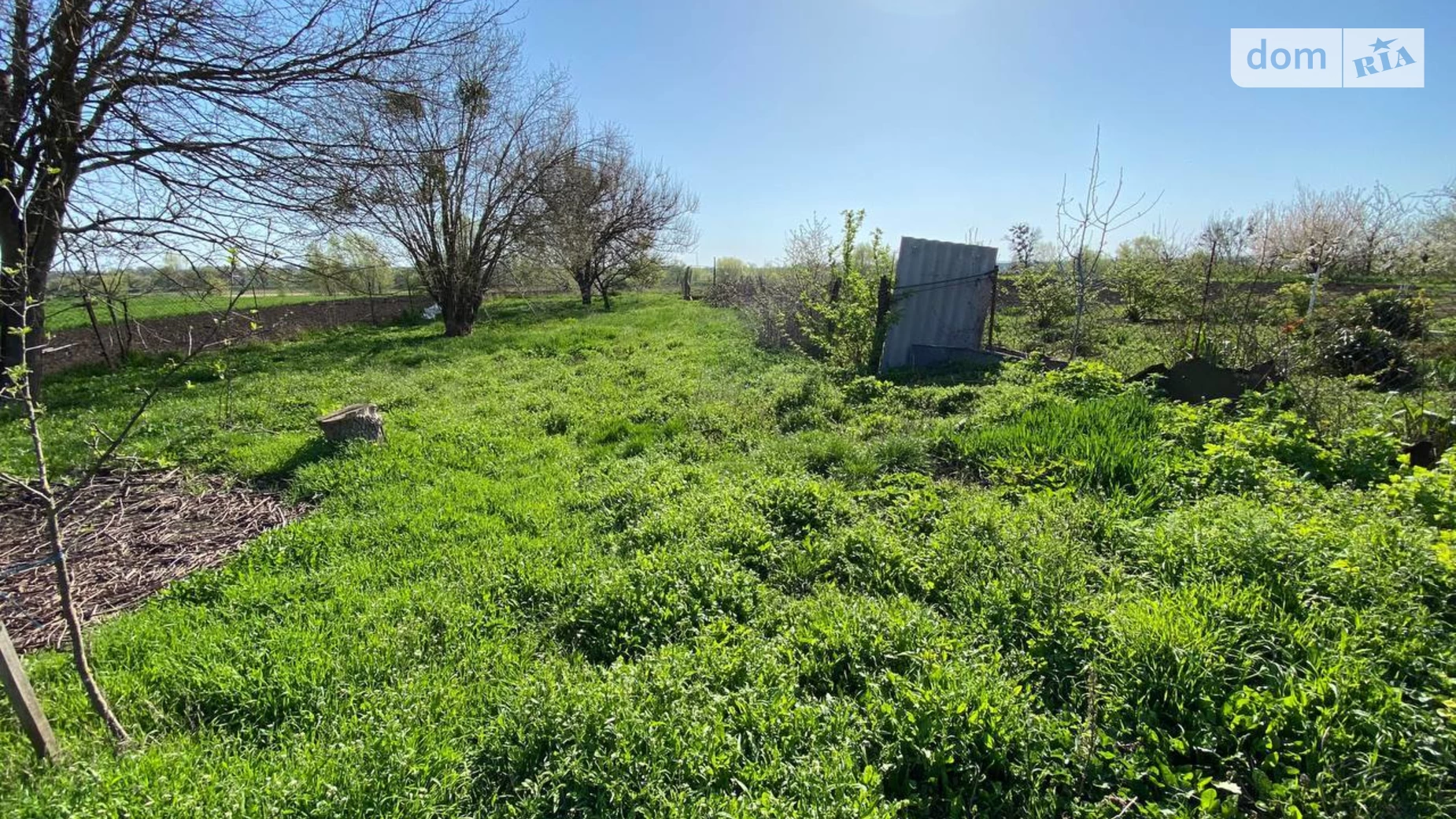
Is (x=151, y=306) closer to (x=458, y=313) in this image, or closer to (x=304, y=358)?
(x=458, y=313)

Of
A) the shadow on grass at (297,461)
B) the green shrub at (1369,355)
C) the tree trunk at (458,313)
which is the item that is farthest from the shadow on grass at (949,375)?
the tree trunk at (458,313)

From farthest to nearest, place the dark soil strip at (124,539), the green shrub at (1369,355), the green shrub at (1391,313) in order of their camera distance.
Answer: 1. the green shrub at (1391,313)
2. the green shrub at (1369,355)
3. the dark soil strip at (124,539)

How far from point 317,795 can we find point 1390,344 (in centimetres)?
1022

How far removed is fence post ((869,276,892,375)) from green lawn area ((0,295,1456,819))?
328 cm

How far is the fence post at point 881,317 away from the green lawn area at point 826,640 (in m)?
3.28

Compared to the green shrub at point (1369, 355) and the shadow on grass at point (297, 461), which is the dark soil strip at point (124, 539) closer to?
the shadow on grass at point (297, 461)

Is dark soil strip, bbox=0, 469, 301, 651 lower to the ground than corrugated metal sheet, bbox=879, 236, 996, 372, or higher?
lower

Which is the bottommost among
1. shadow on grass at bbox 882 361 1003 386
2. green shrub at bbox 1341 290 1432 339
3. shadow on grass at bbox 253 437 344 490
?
shadow on grass at bbox 253 437 344 490

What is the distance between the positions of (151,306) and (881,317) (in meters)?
20.5

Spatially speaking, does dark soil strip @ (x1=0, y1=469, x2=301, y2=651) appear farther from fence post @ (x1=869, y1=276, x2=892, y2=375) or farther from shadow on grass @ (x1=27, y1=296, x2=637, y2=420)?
fence post @ (x1=869, y1=276, x2=892, y2=375)

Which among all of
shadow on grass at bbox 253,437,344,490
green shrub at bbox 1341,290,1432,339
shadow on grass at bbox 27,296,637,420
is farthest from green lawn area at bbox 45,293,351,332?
green shrub at bbox 1341,290,1432,339

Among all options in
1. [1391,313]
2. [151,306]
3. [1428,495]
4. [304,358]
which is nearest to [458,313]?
[304,358]

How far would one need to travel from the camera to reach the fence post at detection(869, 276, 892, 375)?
8078 millimetres

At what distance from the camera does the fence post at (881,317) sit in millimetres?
8078
